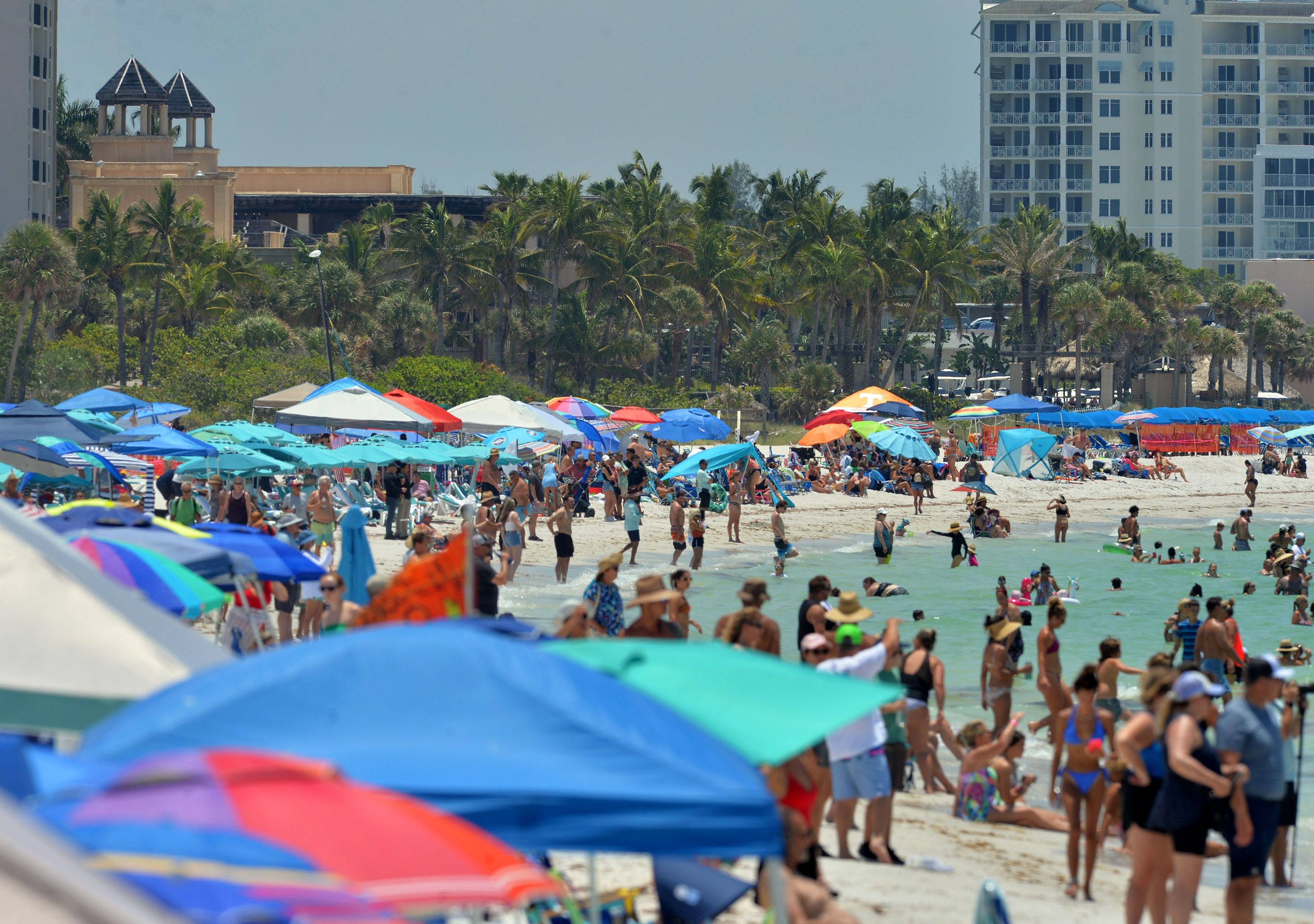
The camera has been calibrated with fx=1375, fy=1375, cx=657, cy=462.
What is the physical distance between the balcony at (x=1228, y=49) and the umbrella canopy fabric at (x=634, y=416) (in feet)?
230

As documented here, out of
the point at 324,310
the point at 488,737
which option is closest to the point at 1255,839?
the point at 488,737

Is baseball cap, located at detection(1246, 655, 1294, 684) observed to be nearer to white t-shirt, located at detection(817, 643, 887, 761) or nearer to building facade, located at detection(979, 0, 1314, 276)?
white t-shirt, located at detection(817, 643, 887, 761)

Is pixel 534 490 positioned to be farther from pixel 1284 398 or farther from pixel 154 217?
pixel 1284 398

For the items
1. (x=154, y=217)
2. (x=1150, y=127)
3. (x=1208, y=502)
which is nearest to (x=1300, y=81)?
(x=1150, y=127)

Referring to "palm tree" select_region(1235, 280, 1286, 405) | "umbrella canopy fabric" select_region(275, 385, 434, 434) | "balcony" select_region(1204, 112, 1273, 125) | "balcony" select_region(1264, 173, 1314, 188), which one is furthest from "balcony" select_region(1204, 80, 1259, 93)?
"umbrella canopy fabric" select_region(275, 385, 434, 434)

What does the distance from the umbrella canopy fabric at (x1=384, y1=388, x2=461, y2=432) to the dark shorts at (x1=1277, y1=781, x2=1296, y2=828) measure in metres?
16.6

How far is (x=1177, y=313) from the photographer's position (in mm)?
65625

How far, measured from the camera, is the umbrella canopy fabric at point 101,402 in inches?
1012

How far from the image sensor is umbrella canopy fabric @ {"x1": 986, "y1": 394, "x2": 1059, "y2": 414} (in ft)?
147

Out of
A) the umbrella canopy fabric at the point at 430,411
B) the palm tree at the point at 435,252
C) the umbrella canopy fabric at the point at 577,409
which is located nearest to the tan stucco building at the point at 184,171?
the palm tree at the point at 435,252

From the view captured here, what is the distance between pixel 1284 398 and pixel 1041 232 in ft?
45.4

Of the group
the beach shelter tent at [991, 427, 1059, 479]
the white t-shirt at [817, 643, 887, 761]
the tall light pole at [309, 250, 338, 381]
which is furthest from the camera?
the beach shelter tent at [991, 427, 1059, 479]

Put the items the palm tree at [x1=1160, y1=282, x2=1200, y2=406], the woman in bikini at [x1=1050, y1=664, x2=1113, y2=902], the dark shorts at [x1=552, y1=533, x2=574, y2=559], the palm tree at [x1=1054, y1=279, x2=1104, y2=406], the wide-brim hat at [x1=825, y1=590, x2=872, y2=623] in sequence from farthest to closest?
the palm tree at [x1=1160, y1=282, x2=1200, y2=406]
the palm tree at [x1=1054, y1=279, x2=1104, y2=406]
the dark shorts at [x1=552, y1=533, x2=574, y2=559]
the wide-brim hat at [x1=825, y1=590, x2=872, y2=623]
the woman in bikini at [x1=1050, y1=664, x2=1113, y2=902]

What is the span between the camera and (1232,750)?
6379 mm
